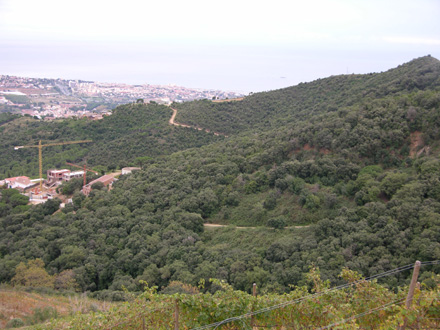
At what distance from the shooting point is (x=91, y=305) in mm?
9945

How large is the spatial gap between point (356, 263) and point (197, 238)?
27.4 ft

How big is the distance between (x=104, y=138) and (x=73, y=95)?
3859 inches

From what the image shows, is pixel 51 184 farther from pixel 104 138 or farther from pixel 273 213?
pixel 273 213

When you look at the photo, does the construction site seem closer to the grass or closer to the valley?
the valley

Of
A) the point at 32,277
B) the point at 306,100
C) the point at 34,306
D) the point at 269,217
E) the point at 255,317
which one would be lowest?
the point at 32,277

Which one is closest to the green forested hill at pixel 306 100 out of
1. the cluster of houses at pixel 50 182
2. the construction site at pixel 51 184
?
the construction site at pixel 51 184

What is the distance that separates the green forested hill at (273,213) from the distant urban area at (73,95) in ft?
222

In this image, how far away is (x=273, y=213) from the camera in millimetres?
17312

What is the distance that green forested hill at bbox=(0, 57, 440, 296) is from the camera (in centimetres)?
1257

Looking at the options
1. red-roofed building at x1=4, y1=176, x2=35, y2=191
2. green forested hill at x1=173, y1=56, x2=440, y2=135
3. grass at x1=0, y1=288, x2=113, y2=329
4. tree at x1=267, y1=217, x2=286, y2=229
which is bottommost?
red-roofed building at x1=4, y1=176, x2=35, y2=191

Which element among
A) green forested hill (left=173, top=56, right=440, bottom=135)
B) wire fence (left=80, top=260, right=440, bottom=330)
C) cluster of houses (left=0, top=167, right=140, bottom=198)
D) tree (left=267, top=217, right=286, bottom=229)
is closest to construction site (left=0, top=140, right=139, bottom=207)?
cluster of houses (left=0, top=167, right=140, bottom=198)

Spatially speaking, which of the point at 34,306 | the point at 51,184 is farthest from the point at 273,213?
the point at 51,184

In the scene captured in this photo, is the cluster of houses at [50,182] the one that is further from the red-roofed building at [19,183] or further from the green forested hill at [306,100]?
the green forested hill at [306,100]

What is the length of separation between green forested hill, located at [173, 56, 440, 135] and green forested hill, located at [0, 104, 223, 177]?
145 inches
